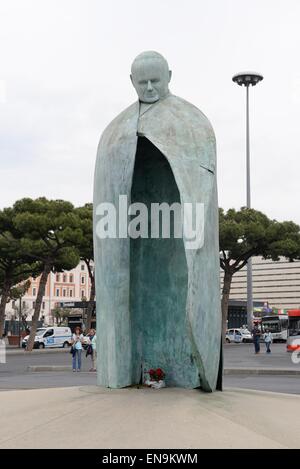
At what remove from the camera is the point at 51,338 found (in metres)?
42.4

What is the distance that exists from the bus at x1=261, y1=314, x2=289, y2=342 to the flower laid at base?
45442 mm

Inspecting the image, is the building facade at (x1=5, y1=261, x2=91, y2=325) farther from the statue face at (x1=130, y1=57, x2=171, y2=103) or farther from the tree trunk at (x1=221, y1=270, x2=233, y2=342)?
the statue face at (x1=130, y1=57, x2=171, y2=103)

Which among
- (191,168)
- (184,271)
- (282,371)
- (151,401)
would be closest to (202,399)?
(151,401)

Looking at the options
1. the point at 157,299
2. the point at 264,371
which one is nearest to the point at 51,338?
the point at 264,371

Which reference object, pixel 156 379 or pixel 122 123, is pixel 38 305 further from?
pixel 122 123

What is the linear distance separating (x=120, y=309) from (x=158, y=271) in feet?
3.76

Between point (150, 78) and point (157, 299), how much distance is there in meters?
3.04

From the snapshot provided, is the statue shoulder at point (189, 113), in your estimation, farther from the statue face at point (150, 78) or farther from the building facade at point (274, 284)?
the building facade at point (274, 284)

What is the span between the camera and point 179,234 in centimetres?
901

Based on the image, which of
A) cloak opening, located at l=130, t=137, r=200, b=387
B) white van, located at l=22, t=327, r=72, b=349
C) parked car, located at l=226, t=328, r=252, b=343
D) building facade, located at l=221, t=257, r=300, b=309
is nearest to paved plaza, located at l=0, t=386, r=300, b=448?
cloak opening, located at l=130, t=137, r=200, b=387

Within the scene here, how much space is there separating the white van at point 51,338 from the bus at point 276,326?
17759mm

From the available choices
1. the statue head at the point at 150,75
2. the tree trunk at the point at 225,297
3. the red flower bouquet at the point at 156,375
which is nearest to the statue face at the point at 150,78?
the statue head at the point at 150,75

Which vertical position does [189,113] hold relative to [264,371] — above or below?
above
